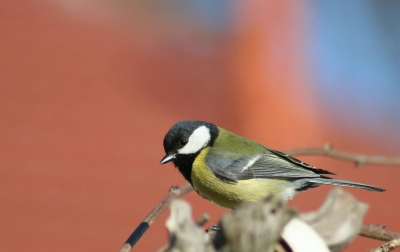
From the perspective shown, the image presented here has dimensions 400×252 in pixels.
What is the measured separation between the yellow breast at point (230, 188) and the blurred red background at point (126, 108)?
5.38 feet

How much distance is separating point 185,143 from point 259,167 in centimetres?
22

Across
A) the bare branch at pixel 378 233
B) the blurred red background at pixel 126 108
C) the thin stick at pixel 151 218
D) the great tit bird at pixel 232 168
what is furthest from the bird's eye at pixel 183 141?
the blurred red background at pixel 126 108

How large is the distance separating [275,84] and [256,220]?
14.5ft

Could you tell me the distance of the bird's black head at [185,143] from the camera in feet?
5.16

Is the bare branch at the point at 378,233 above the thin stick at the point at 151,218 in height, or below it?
above

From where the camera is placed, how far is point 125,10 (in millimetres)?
5461

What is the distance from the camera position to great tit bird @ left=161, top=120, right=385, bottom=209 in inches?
59.0

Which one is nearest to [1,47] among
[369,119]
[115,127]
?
[115,127]

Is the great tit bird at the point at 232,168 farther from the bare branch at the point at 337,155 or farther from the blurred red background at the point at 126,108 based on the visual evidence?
the blurred red background at the point at 126,108

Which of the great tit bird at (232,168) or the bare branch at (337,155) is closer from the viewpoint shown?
the bare branch at (337,155)

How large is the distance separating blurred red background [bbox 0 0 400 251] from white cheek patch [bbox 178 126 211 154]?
1546 millimetres

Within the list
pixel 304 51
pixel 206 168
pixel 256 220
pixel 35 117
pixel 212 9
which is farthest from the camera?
pixel 212 9

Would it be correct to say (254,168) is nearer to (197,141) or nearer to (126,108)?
(197,141)

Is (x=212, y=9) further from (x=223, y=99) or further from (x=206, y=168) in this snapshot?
(x=206, y=168)
